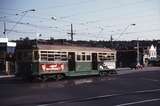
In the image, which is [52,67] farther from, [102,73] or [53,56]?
[102,73]

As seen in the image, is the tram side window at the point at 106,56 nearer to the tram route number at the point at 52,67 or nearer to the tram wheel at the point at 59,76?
the tram wheel at the point at 59,76

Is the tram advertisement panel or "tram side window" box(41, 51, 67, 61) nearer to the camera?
the tram advertisement panel

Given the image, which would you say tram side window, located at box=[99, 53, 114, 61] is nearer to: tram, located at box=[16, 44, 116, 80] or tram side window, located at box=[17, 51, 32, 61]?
tram, located at box=[16, 44, 116, 80]

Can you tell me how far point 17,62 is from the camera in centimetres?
3238

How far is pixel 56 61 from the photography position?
32.0 m

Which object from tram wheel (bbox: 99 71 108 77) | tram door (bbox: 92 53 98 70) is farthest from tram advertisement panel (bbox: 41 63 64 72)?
tram wheel (bbox: 99 71 108 77)

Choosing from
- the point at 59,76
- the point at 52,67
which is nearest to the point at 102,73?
the point at 59,76

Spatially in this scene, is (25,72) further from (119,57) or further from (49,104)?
(119,57)

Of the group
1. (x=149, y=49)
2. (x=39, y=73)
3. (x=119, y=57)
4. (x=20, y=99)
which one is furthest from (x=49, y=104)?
(x=149, y=49)

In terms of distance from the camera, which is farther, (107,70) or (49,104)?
(107,70)

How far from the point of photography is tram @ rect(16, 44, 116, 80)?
30516mm

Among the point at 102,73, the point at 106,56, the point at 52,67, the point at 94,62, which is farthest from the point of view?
the point at 106,56

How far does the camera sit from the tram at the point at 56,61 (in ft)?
100

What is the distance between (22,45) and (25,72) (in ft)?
7.99
